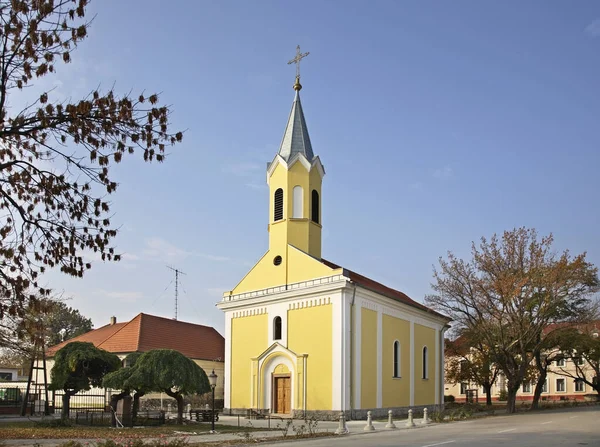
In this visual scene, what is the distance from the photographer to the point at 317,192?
124 feet

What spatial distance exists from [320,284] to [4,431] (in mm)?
17165

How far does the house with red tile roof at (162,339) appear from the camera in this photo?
4553cm

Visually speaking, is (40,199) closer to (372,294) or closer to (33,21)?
(33,21)

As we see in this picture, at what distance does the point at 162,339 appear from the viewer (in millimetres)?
47500

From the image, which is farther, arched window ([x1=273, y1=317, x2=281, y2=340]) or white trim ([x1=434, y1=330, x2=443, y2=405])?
white trim ([x1=434, y1=330, x2=443, y2=405])

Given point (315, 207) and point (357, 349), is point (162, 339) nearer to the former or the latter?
point (315, 207)

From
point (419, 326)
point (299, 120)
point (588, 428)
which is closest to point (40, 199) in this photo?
point (588, 428)

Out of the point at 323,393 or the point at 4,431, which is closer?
the point at 4,431

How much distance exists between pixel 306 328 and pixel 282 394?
4.20 meters

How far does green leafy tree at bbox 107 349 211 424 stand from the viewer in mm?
25000

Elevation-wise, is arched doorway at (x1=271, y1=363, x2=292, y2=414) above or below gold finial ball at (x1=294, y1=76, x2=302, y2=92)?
below

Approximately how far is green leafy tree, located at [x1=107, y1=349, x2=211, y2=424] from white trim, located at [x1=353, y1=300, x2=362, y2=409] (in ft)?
33.1

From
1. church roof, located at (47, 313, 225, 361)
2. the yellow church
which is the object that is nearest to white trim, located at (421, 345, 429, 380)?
the yellow church

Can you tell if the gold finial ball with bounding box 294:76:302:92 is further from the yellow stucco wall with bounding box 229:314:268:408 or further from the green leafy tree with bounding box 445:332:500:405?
the green leafy tree with bounding box 445:332:500:405
